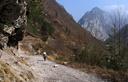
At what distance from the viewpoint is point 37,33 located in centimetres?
9769

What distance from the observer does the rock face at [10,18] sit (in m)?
31.9

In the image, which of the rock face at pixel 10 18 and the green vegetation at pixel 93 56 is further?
the green vegetation at pixel 93 56

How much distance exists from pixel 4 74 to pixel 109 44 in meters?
25.8

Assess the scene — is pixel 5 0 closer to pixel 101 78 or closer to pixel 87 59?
pixel 101 78

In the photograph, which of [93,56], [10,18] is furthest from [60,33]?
[10,18]

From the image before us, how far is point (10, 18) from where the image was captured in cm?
3294

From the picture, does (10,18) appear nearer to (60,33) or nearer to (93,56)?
(93,56)

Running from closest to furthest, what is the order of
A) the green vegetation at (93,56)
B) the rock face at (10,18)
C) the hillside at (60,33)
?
the rock face at (10,18) → the green vegetation at (93,56) → the hillside at (60,33)

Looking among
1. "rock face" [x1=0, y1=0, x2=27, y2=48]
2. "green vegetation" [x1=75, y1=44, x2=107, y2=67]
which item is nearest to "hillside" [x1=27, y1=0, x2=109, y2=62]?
"green vegetation" [x1=75, y1=44, x2=107, y2=67]

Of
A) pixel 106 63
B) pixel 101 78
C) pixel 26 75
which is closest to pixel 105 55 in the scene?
pixel 106 63

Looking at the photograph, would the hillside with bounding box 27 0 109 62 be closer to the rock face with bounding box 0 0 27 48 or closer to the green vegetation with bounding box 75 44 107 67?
the green vegetation with bounding box 75 44 107 67

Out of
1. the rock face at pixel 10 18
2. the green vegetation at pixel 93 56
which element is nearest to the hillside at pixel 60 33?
the green vegetation at pixel 93 56

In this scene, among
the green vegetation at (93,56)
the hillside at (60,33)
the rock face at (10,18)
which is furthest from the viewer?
the hillside at (60,33)

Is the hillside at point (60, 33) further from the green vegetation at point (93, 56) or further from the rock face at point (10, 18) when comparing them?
the rock face at point (10, 18)
